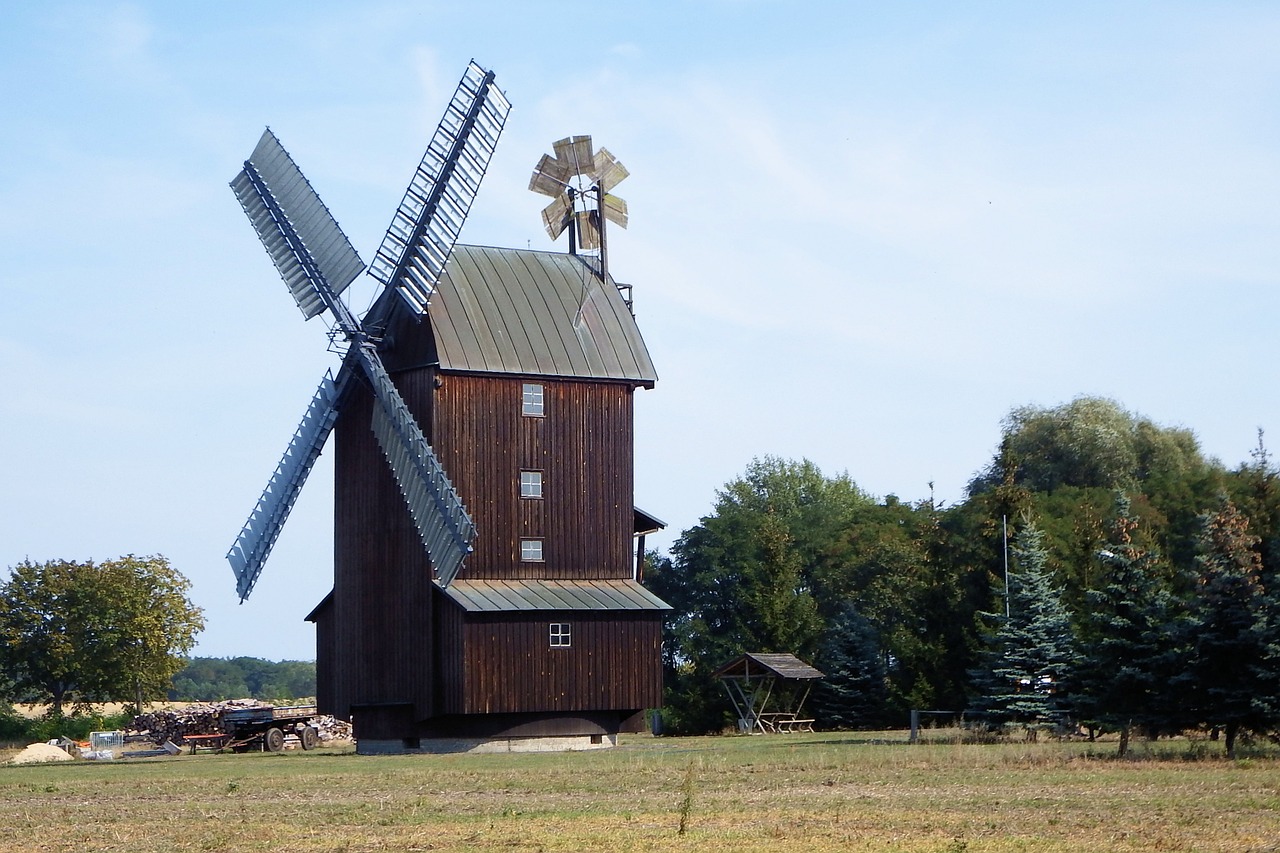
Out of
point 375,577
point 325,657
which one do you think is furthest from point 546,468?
point 325,657

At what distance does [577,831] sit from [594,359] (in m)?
27.6

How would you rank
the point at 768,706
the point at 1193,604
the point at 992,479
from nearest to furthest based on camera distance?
the point at 1193,604 < the point at 768,706 < the point at 992,479

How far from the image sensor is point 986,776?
2819 centimetres

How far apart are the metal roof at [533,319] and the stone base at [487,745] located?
9.50 meters

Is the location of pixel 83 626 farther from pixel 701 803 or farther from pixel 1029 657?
pixel 701 803

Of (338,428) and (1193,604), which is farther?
(338,428)

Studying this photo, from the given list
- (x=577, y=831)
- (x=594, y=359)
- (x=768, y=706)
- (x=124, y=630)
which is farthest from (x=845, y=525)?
(x=577, y=831)

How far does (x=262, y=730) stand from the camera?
5266 cm

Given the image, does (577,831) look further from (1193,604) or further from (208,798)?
(1193,604)

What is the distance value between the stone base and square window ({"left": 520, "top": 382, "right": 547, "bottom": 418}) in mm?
8448

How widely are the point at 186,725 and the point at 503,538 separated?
1904 centimetres

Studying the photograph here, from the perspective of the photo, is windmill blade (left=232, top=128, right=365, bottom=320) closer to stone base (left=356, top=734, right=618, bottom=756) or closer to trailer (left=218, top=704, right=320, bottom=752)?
stone base (left=356, top=734, right=618, bottom=756)

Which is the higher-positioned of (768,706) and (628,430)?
(628,430)

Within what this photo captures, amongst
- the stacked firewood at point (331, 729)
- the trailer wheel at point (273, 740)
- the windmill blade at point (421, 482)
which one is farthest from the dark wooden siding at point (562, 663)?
the stacked firewood at point (331, 729)
